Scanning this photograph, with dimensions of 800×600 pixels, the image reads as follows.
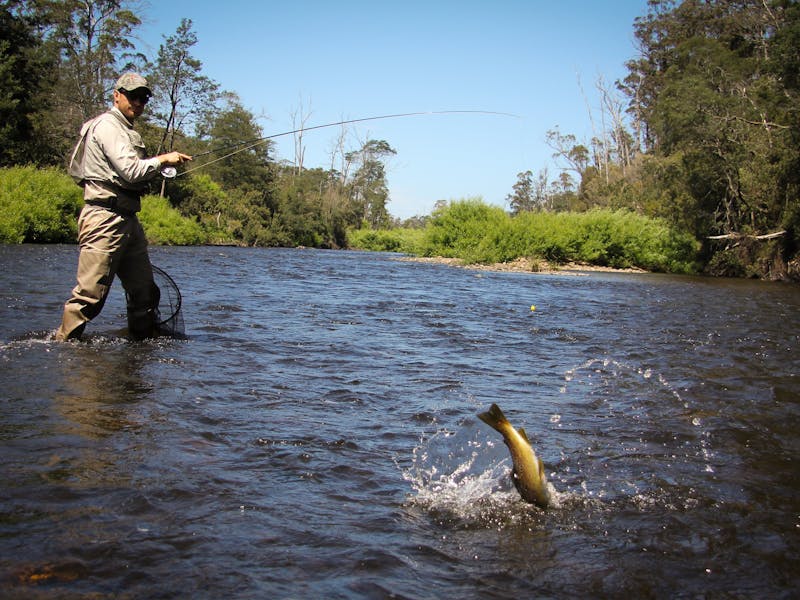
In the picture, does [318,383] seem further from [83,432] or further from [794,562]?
[794,562]

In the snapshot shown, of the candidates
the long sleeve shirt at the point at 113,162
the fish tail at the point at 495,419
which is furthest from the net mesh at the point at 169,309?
the fish tail at the point at 495,419

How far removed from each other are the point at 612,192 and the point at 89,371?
54.2 metres

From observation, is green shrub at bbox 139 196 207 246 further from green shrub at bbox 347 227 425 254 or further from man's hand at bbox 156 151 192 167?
man's hand at bbox 156 151 192 167

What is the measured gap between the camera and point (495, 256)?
3241 centimetres

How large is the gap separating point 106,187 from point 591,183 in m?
63.4

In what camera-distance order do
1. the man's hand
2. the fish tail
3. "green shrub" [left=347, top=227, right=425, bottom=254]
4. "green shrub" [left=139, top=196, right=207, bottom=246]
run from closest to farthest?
the fish tail < the man's hand < "green shrub" [left=139, top=196, right=207, bottom=246] < "green shrub" [left=347, top=227, right=425, bottom=254]

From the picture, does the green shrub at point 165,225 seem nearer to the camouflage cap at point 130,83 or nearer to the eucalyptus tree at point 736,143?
the eucalyptus tree at point 736,143

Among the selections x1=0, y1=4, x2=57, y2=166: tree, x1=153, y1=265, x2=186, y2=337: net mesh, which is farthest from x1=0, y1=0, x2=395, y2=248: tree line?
x1=153, y1=265, x2=186, y2=337: net mesh

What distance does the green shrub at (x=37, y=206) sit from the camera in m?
25.2

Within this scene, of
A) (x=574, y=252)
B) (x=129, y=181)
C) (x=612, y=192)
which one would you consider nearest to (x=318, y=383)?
(x=129, y=181)

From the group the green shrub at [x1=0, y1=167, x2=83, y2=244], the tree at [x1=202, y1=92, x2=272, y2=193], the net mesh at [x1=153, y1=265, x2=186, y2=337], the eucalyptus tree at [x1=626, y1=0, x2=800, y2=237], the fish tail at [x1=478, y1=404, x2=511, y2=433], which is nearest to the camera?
the fish tail at [x1=478, y1=404, x2=511, y2=433]

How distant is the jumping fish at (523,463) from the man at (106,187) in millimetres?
4185

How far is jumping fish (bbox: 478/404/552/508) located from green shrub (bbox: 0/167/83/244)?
26846 mm

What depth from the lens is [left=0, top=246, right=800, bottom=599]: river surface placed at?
241 centimetres
